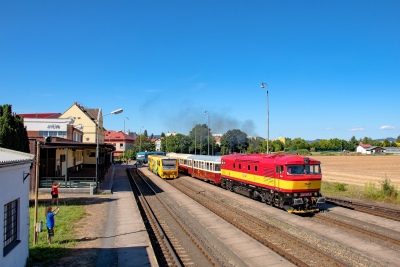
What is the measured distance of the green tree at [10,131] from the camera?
1944 cm

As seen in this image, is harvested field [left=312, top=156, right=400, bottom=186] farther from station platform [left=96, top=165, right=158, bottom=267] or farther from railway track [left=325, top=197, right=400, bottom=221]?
station platform [left=96, top=165, right=158, bottom=267]

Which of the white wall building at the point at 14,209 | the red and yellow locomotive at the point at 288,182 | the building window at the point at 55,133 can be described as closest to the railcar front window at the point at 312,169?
the red and yellow locomotive at the point at 288,182

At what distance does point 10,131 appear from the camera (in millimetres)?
19781

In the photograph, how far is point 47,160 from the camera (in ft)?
85.9

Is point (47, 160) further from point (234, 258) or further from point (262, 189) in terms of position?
point (234, 258)

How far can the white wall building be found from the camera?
7.24m

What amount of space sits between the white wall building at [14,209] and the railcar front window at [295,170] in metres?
12.5

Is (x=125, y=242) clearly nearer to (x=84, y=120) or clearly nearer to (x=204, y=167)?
(x=204, y=167)

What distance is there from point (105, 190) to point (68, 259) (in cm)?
1586

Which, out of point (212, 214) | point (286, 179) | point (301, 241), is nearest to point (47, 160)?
point (212, 214)

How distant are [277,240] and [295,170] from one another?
5.44 metres

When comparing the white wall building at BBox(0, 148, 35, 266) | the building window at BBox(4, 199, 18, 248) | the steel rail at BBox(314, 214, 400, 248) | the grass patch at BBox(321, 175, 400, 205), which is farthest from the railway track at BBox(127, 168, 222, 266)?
the grass patch at BBox(321, 175, 400, 205)

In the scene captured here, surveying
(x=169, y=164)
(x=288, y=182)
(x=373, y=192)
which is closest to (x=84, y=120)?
(x=169, y=164)

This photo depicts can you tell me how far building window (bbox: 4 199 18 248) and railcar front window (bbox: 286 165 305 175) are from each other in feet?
42.2
